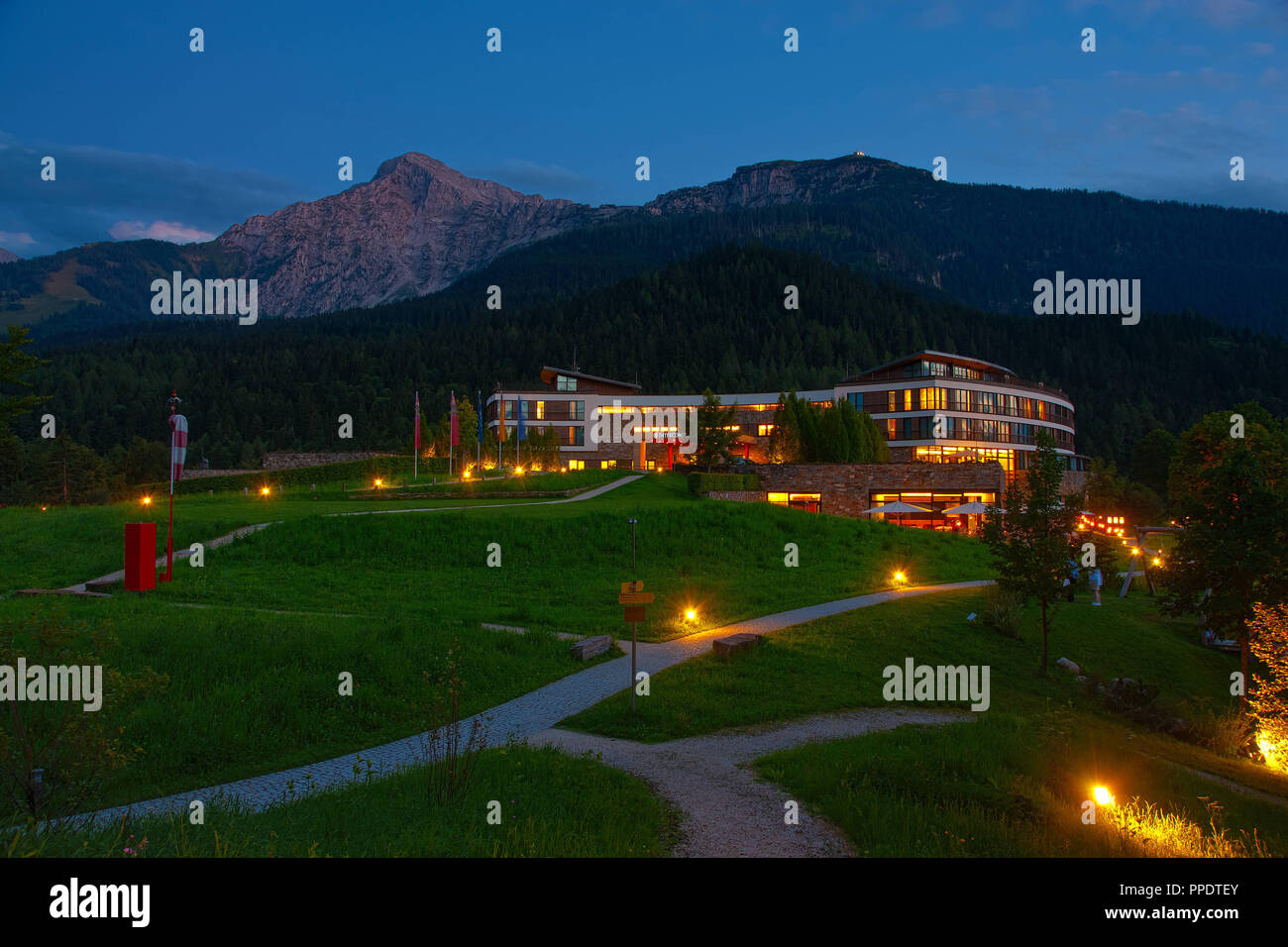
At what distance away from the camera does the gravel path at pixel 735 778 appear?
26.4ft

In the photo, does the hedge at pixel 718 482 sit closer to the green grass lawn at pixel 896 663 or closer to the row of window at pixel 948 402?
the green grass lawn at pixel 896 663

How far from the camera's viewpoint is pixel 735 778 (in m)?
10.4

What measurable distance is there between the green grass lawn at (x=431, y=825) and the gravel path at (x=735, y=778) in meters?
0.50

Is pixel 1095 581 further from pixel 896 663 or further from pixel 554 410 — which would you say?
pixel 554 410

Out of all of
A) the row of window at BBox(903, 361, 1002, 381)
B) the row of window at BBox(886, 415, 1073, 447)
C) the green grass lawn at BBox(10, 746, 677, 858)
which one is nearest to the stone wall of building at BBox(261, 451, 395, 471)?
the row of window at BBox(886, 415, 1073, 447)

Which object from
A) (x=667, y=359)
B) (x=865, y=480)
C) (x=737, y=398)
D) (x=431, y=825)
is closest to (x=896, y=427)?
(x=737, y=398)

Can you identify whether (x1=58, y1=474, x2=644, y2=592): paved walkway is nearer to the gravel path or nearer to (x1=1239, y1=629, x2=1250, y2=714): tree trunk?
the gravel path

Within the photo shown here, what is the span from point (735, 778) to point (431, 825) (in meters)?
4.57

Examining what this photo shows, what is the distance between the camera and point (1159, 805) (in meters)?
10.2
